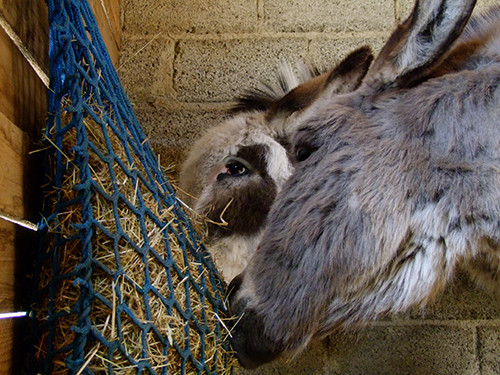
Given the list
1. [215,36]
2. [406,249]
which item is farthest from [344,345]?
[215,36]

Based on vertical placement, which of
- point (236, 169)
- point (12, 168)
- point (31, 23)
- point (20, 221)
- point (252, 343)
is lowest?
point (252, 343)

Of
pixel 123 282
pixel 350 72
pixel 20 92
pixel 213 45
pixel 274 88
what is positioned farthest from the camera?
pixel 213 45

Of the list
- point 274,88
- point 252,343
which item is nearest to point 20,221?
point 252,343

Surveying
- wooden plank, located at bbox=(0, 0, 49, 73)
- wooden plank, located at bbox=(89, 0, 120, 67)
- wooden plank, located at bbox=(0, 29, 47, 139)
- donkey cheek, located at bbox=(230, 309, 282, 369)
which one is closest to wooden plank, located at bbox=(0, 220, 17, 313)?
wooden plank, located at bbox=(0, 29, 47, 139)

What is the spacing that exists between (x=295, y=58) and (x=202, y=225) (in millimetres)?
1248

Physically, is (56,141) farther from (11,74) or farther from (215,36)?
(215,36)

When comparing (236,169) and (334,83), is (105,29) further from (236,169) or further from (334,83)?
(334,83)

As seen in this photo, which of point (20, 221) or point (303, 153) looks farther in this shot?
point (303, 153)

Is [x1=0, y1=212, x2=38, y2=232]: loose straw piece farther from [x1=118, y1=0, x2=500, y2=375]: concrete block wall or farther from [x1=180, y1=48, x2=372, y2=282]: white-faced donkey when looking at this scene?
[x1=118, y1=0, x2=500, y2=375]: concrete block wall

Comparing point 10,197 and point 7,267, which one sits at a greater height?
point 10,197

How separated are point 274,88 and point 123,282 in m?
1.60

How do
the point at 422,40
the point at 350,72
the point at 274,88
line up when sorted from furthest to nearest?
the point at 274,88 → the point at 350,72 → the point at 422,40

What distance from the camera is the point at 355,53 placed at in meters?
1.73

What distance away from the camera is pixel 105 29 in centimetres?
217
